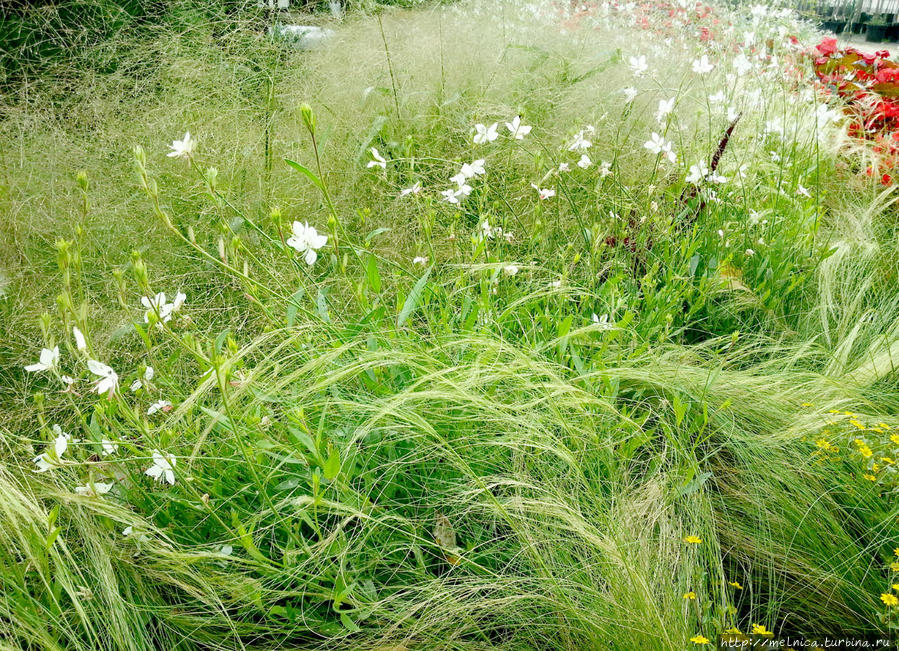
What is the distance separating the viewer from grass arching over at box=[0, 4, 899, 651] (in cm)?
121

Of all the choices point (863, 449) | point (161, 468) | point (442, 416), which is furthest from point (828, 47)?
point (161, 468)

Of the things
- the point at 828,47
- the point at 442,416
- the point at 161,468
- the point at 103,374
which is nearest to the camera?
the point at 103,374

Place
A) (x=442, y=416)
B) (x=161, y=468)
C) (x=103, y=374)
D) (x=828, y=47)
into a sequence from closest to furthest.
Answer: (x=103, y=374) → (x=161, y=468) → (x=442, y=416) → (x=828, y=47)

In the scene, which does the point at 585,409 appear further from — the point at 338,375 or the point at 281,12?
the point at 281,12

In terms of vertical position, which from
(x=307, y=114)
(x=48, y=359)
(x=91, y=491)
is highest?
(x=307, y=114)

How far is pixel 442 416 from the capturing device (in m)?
1.37

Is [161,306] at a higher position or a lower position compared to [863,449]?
higher

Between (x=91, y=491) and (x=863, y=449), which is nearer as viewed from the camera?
(x=91, y=491)

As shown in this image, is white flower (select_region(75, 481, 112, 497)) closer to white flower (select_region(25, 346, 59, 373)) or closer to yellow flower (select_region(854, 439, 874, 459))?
white flower (select_region(25, 346, 59, 373))

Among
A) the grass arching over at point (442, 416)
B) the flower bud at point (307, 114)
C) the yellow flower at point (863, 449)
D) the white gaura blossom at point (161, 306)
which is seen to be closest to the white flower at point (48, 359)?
the grass arching over at point (442, 416)

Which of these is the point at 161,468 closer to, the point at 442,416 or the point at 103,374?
the point at 103,374

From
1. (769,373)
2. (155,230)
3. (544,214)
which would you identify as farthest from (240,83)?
(769,373)

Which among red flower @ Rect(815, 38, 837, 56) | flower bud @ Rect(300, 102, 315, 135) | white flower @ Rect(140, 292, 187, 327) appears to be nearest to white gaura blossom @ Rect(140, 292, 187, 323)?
white flower @ Rect(140, 292, 187, 327)

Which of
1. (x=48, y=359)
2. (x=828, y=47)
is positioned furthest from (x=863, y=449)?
(x=828, y=47)
